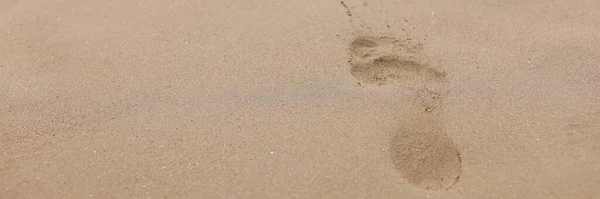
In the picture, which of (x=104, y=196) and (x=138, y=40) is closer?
(x=104, y=196)

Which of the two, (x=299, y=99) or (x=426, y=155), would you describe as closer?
(x=426, y=155)

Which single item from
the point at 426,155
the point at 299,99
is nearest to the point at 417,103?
the point at 426,155

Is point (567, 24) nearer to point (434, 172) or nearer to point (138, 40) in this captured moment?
point (434, 172)

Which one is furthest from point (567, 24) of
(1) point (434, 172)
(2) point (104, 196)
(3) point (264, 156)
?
(2) point (104, 196)

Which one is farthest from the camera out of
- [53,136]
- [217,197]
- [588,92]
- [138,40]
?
[138,40]

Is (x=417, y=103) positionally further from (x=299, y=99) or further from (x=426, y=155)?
(x=299, y=99)
